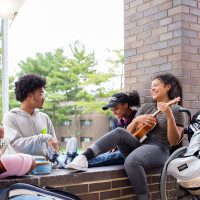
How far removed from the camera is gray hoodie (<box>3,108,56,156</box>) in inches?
90.9

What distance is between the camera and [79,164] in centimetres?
226

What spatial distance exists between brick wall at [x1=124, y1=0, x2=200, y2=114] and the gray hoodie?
1.21 meters

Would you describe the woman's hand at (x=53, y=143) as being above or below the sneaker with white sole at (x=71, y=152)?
above

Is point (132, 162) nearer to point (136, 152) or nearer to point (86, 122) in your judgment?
point (136, 152)

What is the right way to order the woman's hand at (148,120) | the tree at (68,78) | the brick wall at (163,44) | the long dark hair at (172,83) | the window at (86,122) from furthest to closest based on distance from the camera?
the window at (86,122) → the tree at (68,78) → the brick wall at (163,44) → the long dark hair at (172,83) → the woman's hand at (148,120)

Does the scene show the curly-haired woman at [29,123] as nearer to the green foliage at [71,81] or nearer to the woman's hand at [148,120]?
the woman's hand at [148,120]

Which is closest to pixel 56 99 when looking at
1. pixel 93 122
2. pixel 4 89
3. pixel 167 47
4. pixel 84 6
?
pixel 93 122

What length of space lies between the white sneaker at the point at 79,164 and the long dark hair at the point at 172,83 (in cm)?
106

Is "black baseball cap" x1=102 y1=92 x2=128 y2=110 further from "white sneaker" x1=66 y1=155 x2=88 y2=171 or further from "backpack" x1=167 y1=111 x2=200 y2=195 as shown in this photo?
"backpack" x1=167 y1=111 x2=200 y2=195

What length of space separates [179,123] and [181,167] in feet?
2.33

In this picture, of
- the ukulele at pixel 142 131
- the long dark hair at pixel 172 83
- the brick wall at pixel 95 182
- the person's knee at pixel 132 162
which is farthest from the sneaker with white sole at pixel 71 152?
the long dark hair at pixel 172 83

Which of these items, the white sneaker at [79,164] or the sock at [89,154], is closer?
the white sneaker at [79,164]

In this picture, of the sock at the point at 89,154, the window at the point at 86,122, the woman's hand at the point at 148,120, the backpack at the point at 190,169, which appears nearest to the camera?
the backpack at the point at 190,169

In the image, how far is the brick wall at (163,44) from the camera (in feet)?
9.88
